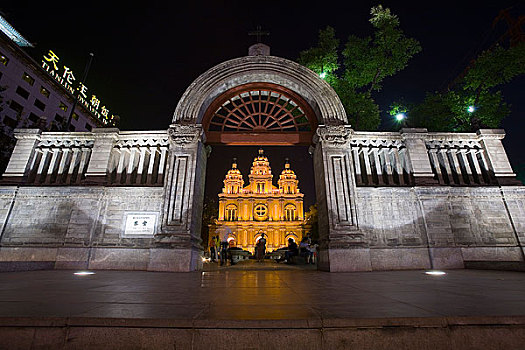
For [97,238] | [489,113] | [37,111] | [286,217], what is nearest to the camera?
[97,238]

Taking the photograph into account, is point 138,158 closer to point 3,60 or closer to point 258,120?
point 258,120

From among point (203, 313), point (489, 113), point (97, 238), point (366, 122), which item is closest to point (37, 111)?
point (97, 238)

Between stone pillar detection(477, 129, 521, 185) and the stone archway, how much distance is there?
20.9 ft

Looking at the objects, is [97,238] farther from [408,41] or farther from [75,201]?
[408,41]

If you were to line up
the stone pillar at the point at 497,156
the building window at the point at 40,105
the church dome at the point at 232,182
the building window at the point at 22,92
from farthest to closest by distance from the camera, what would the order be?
the church dome at the point at 232,182, the building window at the point at 40,105, the building window at the point at 22,92, the stone pillar at the point at 497,156

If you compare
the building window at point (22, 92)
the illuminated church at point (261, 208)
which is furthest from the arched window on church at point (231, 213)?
the building window at point (22, 92)

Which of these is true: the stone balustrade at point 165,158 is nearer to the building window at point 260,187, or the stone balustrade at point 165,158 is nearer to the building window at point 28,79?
the building window at point 28,79

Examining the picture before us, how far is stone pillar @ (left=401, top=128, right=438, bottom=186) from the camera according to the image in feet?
34.6

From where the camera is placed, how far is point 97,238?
10055 mm

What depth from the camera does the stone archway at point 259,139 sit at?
387 inches

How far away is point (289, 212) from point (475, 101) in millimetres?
47360

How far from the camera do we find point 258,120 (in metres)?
12.6

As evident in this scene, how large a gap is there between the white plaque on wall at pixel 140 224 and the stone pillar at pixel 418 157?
11.3 meters

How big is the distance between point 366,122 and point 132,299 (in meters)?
16.9
